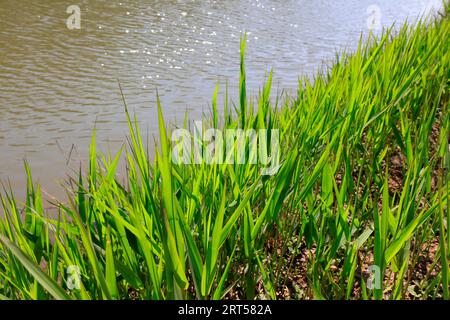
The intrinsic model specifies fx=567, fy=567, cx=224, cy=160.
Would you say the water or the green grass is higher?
the green grass

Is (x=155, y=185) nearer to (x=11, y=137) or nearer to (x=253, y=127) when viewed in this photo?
(x=253, y=127)

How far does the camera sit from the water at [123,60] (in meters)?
2.87

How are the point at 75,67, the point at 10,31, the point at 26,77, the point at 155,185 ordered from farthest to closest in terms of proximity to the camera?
the point at 10,31 → the point at 75,67 → the point at 26,77 → the point at 155,185

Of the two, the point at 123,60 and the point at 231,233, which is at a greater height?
the point at 231,233

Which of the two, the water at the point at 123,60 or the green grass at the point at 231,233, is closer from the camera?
the green grass at the point at 231,233

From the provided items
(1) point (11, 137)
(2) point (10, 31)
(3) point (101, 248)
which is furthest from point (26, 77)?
(3) point (101, 248)

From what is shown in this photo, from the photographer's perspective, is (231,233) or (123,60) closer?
(231,233)

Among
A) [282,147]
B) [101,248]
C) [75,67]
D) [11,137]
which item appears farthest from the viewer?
[75,67]

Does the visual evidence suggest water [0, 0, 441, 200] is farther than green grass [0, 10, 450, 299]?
Yes

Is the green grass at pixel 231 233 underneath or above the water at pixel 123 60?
above

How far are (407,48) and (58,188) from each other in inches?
62.0

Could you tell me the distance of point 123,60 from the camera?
454 cm

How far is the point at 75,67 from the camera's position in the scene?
4.24 metres

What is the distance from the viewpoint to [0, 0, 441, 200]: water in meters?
2.87
